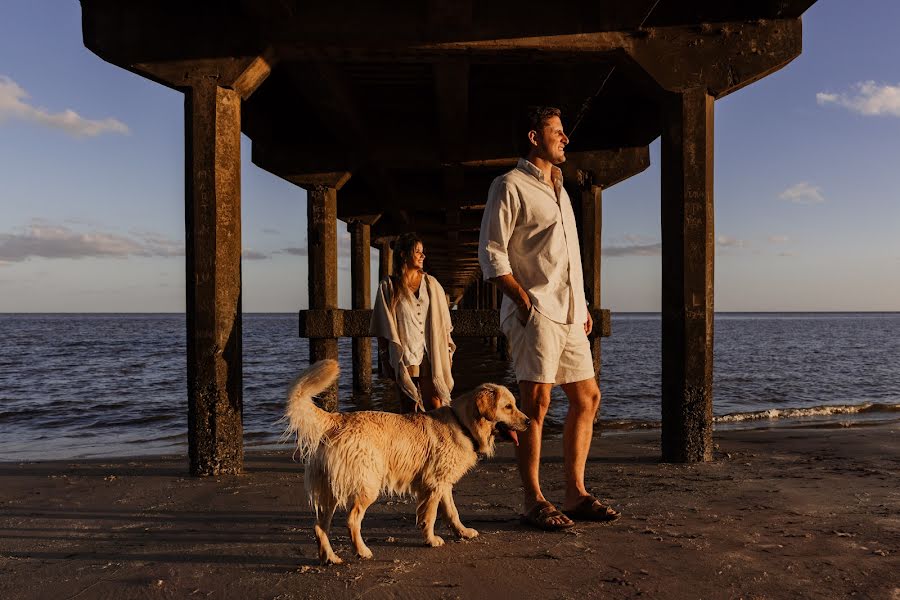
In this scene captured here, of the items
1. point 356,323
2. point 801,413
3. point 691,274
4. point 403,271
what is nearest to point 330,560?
point 403,271

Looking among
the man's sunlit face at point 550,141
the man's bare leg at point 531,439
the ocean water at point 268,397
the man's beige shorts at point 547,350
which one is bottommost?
the ocean water at point 268,397

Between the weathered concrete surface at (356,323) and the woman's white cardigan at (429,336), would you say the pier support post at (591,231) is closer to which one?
the weathered concrete surface at (356,323)

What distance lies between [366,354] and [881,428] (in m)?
9.31

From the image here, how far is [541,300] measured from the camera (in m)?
4.05

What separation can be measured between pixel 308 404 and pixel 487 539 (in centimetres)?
128

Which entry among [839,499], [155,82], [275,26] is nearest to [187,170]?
[155,82]

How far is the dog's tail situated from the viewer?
3.39 meters

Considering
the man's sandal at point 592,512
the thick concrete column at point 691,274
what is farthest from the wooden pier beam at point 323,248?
the man's sandal at point 592,512

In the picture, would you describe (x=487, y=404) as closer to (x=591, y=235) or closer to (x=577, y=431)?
(x=577, y=431)

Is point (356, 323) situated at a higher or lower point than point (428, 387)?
higher

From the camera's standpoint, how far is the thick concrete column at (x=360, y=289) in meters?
14.4

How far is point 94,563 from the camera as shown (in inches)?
140

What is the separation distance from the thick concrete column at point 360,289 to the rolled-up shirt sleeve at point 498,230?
10.5 m

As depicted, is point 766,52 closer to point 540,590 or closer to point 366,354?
point 540,590
